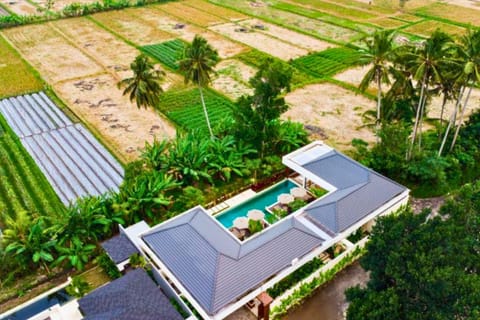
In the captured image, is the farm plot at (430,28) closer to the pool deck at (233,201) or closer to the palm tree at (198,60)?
the palm tree at (198,60)

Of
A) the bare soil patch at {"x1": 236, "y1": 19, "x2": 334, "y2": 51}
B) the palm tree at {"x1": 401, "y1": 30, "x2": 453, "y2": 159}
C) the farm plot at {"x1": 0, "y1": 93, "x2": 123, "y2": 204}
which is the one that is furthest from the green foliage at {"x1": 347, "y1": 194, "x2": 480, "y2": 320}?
the bare soil patch at {"x1": 236, "y1": 19, "x2": 334, "y2": 51}

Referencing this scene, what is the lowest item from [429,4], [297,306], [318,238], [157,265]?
[297,306]

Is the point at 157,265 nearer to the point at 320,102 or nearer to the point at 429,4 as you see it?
the point at 320,102

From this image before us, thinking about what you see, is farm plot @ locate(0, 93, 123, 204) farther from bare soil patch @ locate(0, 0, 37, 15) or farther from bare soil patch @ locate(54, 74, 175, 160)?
bare soil patch @ locate(0, 0, 37, 15)

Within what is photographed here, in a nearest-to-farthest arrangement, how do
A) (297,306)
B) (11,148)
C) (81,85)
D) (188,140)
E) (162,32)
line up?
(297,306)
(188,140)
(11,148)
(81,85)
(162,32)

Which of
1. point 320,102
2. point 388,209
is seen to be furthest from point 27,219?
point 320,102

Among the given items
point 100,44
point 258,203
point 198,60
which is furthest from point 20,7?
point 258,203

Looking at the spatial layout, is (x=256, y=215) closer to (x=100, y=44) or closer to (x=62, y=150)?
(x=62, y=150)
